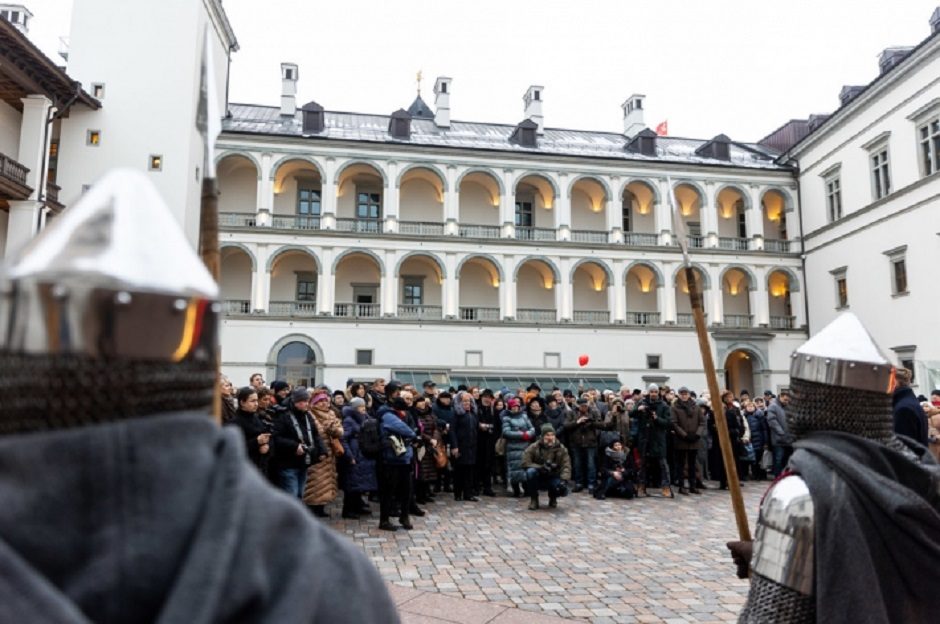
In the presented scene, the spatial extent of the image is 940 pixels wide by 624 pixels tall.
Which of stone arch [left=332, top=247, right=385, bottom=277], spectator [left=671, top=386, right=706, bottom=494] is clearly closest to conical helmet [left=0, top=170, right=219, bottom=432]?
spectator [left=671, top=386, right=706, bottom=494]

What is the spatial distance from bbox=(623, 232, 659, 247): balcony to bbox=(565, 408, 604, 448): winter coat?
20650mm

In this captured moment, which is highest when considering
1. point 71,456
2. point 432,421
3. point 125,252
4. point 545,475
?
point 125,252

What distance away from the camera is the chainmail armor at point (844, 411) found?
5.97ft

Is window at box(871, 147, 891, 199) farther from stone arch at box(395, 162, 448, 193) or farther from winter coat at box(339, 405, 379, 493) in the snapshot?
winter coat at box(339, 405, 379, 493)

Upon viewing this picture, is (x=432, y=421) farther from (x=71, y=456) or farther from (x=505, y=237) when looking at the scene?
(x=505, y=237)

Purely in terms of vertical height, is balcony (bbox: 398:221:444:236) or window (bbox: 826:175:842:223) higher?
window (bbox: 826:175:842:223)

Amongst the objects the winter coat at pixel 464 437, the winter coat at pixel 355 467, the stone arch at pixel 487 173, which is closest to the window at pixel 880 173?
the stone arch at pixel 487 173

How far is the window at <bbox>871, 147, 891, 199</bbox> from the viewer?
986 inches

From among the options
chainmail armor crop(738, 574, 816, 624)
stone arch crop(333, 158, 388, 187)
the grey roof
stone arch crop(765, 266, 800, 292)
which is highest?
the grey roof

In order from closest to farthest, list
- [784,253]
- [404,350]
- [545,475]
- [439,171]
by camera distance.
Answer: [545,475] < [404,350] < [439,171] < [784,253]

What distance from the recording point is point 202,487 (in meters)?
0.77

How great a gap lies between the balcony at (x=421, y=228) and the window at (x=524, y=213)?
4530 millimetres

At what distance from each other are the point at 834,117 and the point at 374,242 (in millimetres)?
21067

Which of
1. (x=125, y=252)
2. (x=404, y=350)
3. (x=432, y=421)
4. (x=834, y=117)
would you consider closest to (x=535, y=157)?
(x=404, y=350)
